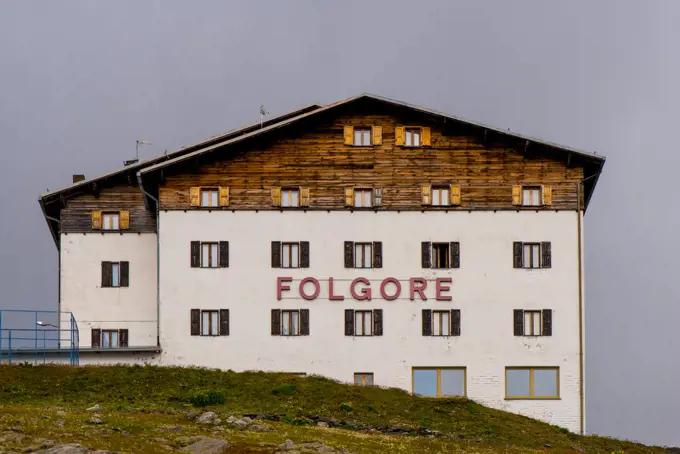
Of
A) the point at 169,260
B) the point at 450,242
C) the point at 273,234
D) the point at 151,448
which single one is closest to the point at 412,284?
the point at 450,242

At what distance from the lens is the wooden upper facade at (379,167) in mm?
77500

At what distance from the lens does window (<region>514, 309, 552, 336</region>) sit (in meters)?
76.4

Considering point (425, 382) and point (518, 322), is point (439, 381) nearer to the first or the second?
point (425, 382)

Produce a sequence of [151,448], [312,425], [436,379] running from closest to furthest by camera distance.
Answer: [151,448] < [312,425] < [436,379]

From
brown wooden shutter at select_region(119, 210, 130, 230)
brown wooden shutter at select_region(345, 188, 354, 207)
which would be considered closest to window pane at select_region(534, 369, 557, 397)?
brown wooden shutter at select_region(345, 188, 354, 207)

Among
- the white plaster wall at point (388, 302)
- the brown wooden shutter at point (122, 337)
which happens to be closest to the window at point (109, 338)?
the brown wooden shutter at point (122, 337)

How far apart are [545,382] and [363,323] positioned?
384 inches

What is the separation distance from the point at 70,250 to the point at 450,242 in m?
21.8

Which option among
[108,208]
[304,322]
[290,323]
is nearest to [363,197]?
[304,322]

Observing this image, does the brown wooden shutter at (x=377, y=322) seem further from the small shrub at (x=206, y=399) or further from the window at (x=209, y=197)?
the small shrub at (x=206, y=399)

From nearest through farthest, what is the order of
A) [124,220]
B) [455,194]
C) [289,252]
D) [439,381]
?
[439,381] → [289,252] → [455,194] → [124,220]

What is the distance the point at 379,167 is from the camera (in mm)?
77750

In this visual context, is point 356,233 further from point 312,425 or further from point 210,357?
point 312,425

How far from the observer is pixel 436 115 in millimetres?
77250
